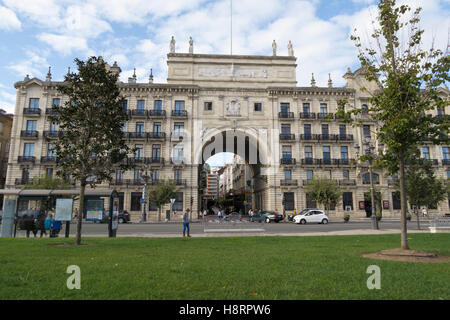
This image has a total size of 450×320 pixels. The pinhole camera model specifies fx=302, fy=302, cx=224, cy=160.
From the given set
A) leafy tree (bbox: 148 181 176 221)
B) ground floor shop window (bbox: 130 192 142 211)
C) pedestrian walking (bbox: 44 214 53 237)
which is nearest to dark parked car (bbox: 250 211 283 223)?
leafy tree (bbox: 148 181 176 221)

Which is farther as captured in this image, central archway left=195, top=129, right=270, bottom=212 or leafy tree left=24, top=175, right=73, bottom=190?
central archway left=195, top=129, right=270, bottom=212

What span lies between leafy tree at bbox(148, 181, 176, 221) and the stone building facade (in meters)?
3.31

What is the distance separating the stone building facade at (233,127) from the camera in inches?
1708

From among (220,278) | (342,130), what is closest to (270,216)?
(342,130)

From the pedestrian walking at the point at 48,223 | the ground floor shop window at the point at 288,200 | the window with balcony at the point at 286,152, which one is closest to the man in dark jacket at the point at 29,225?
the pedestrian walking at the point at 48,223

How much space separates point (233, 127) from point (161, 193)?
14503 millimetres

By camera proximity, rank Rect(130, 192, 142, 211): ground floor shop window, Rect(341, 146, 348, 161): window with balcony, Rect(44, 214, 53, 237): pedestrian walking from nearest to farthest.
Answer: Rect(44, 214, 53, 237): pedestrian walking → Rect(130, 192, 142, 211): ground floor shop window → Rect(341, 146, 348, 161): window with balcony

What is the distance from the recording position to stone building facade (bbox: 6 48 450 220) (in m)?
43.4

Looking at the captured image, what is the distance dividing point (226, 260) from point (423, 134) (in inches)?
308

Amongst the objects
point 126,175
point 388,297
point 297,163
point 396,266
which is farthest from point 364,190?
point 388,297

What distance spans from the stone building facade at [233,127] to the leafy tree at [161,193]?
3.31m

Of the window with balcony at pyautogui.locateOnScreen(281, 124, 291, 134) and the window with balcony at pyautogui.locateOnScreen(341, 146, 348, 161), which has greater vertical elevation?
the window with balcony at pyautogui.locateOnScreen(281, 124, 291, 134)

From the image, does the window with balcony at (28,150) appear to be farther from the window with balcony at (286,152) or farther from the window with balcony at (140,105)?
the window with balcony at (286,152)

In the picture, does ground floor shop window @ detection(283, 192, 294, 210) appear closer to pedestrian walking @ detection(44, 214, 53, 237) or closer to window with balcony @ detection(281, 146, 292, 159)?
window with balcony @ detection(281, 146, 292, 159)
